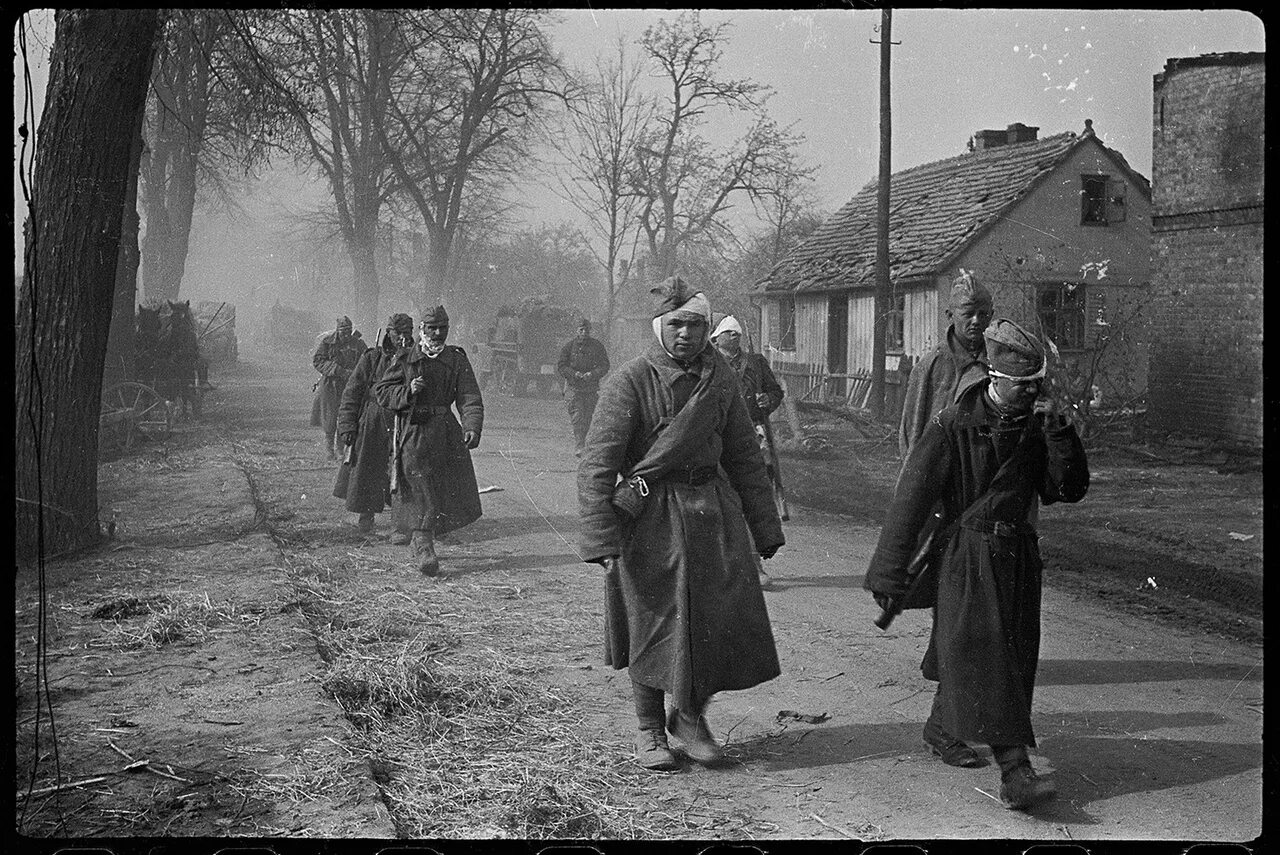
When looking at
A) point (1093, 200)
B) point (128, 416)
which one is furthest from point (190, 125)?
point (1093, 200)

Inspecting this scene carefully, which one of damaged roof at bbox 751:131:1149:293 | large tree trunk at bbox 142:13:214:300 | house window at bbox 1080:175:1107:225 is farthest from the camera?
house window at bbox 1080:175:1107:225

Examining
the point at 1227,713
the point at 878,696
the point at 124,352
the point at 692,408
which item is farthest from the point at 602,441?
the point at 124,352

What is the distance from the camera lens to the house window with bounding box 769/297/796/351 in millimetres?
26438

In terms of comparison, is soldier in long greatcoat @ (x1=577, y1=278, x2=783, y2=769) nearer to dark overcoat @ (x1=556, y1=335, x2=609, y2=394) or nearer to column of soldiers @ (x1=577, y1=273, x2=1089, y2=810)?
column of soldiers @ (x1=577, y1=273, x2=1089, y2=810)

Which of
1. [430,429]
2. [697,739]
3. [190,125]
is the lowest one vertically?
[697,739]

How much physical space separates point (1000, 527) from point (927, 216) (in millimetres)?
18926

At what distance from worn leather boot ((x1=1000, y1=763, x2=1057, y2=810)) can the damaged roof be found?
16.7 m

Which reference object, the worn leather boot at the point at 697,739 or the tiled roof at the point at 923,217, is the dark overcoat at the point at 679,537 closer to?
the worn leather boot at the point at 697,739

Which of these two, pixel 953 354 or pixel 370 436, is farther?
pixel 370 436

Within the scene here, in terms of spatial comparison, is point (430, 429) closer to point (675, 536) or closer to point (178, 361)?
point (675, 536)

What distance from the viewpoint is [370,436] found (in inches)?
383

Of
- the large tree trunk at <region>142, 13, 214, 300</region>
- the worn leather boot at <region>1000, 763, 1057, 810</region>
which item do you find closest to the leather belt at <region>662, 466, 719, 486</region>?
the worn leather boot at <region>1000, 763, 1057, 810</region>

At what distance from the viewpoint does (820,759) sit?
15.4 ft

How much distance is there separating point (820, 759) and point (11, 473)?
3.29 meters
